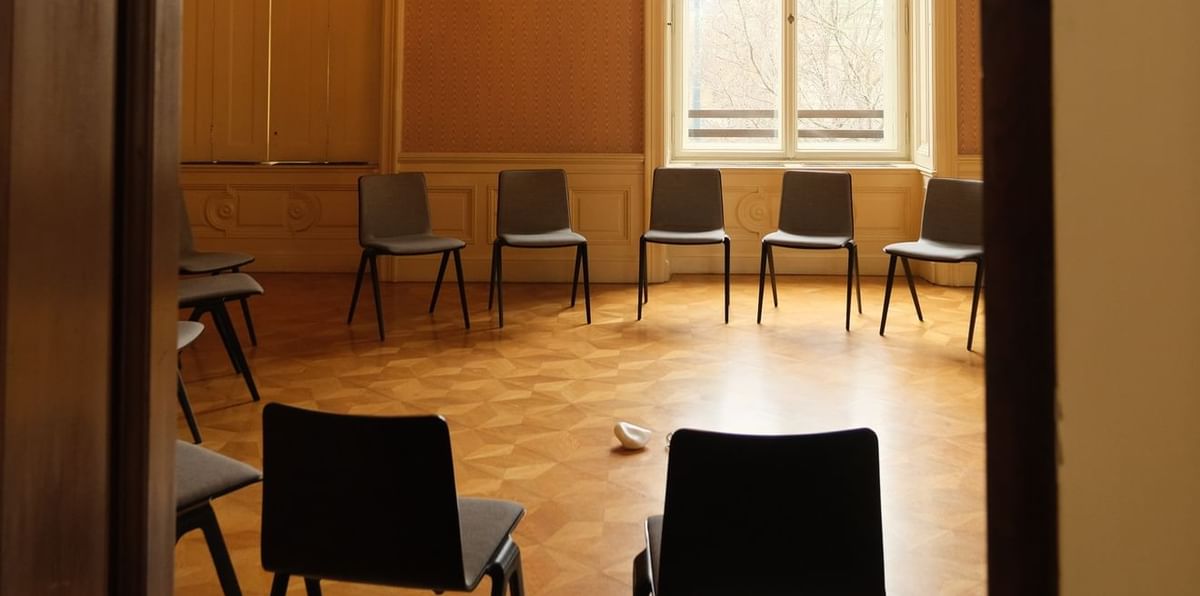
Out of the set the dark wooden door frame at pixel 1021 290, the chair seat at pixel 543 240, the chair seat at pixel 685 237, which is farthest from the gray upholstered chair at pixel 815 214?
the dark wooden door frame at pixel 1021 290

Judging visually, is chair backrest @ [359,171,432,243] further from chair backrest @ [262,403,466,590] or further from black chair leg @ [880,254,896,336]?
chair backrest @ [262,403,466,590]

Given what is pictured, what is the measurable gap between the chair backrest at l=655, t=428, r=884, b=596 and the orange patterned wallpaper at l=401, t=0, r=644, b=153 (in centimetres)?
571

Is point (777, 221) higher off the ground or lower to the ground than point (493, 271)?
higher

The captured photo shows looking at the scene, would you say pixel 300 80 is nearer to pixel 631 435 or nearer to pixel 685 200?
pixel 685 200

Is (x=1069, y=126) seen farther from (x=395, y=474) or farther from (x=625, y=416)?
Answer: (x=625, y=416)

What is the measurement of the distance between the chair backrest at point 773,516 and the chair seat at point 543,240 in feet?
13.5

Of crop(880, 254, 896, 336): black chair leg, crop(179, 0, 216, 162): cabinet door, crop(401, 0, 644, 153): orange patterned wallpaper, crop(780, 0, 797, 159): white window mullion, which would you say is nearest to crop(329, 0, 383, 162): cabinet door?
crop(401, 0, 644, 153): orange patterned wallpaper

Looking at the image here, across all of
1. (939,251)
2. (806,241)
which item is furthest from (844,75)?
(939,251)

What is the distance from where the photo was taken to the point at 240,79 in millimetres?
7398

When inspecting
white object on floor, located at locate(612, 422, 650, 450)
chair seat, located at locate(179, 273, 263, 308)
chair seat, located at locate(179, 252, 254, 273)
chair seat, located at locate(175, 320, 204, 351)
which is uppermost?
chair seat, located at locate(179, 252, 254, 273)

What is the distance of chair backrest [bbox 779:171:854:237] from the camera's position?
19.1 feet

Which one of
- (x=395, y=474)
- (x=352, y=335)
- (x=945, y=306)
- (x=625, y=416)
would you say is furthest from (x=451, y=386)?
(x=945, y=306)

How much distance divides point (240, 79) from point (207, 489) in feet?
20.4

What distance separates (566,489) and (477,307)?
10.7ft
